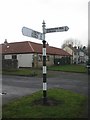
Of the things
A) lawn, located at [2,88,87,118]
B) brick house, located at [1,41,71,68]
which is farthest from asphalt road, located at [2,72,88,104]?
brick house, located at [1,41,71,68]

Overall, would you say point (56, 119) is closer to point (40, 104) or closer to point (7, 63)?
point (40, 104)

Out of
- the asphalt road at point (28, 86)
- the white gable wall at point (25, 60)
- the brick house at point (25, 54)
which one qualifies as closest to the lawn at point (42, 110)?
the asphalt road at point (28, 86)

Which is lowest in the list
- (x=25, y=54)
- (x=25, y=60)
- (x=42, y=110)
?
(x=42, y=110)

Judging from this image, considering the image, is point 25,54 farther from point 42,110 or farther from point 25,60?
point 42,110

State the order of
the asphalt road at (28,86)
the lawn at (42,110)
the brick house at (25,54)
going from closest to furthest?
the lawn at (42,110) < the asphalt road at (28,86) < the brick house at (25,54)

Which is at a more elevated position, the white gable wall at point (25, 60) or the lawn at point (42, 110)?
the white gable wall at point (25, 60)

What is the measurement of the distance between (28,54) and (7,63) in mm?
9549

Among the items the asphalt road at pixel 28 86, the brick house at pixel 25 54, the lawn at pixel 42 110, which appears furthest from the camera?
the brick house at pixel 25 54

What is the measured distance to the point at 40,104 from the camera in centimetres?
877

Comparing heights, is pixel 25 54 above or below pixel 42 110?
above

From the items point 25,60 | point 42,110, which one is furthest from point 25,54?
point 42,110

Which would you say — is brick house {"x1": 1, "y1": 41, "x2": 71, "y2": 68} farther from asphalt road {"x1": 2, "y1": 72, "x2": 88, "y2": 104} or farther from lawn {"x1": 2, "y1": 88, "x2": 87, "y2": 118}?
lawn {"x1": 2, "y1": 88, "x2": 87, "y2": 118}

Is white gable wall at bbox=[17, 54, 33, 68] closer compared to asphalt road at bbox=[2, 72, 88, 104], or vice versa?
asphalt road at bbox=[2, 72, 88, 104]

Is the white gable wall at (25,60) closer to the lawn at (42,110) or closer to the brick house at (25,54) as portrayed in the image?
the brick house at (25,54)
